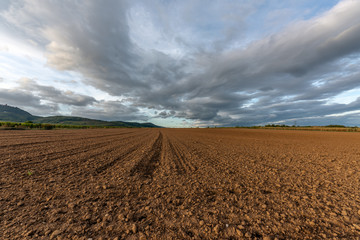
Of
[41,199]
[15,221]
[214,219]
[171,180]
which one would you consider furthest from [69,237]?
[171,180]

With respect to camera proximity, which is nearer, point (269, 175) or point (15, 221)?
point (15, 221)

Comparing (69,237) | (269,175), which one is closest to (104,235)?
(69,237)

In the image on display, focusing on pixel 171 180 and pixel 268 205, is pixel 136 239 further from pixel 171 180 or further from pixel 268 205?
pixel 268 205

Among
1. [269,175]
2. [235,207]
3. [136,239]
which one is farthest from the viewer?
[269,175]

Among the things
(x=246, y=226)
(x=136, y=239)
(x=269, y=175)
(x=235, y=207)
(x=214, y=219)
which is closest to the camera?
(x=136, y=239)

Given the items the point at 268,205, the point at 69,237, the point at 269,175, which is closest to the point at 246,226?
the point at 268,205

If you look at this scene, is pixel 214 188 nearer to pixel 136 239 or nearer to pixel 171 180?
pixel 171 180

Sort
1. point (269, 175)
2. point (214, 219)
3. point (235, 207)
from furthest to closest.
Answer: point (269, 175) < point (235, 207) < point (214, 219)

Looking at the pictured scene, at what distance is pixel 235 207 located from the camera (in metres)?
3.85

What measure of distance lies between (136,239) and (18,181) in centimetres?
585

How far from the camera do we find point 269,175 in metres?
6.41

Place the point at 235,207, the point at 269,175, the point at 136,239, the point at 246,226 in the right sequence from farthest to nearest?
the point at 269,175 → the point at 235,207 → the point at 246,226 → the point at 136,239

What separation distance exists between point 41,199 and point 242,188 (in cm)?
643

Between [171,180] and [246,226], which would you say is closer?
[246,226]
